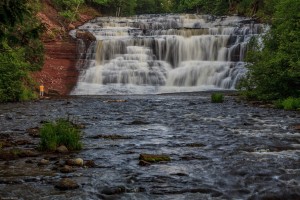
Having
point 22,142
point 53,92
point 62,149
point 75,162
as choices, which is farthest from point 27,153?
point 53,92

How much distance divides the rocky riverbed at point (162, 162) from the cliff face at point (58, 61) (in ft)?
69.8

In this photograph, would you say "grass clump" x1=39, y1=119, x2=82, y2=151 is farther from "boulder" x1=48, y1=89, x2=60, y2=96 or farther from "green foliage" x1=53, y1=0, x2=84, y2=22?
"green foliage" x1=53, y1=0, x2=84, y2=22

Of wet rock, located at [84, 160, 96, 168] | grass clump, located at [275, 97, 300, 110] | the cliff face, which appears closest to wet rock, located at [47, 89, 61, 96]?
the cliff face

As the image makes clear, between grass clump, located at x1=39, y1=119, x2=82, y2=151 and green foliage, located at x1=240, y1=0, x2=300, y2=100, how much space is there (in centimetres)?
1325

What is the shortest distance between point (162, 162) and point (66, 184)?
2.80m

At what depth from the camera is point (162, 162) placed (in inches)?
392

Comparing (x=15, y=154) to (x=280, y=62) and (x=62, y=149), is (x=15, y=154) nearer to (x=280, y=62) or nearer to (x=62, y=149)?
(x=62, y=149)

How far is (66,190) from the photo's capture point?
7719 mm

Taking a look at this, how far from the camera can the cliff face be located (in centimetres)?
3809

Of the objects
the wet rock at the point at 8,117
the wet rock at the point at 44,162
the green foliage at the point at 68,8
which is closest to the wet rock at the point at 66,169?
the wet rock at the point at 44,162

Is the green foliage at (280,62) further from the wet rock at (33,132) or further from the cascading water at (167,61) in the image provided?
the wet rock at (33,132)

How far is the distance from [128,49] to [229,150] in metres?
32.7

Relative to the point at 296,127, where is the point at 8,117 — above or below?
below

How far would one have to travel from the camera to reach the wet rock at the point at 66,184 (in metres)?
7.78
